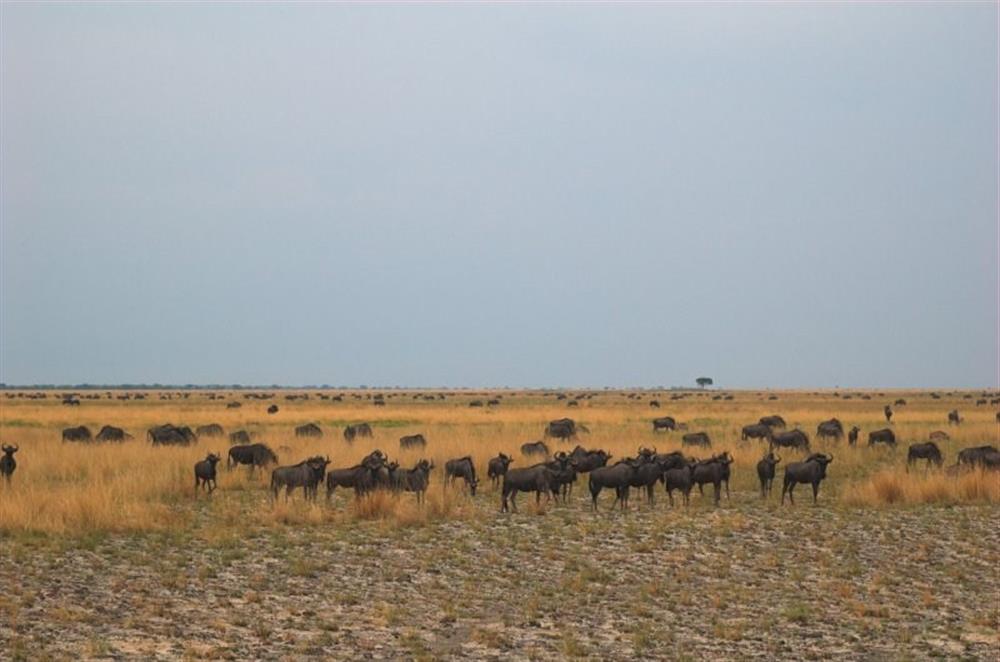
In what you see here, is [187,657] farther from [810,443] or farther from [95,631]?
[810,443]

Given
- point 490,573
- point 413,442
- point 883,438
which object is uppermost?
point 413,442

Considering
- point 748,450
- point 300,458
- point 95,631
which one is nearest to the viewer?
point 95,631

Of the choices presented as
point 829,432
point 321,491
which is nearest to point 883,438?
point 829,432

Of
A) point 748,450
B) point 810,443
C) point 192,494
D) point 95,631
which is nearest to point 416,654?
point 95,631

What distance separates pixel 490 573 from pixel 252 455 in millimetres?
15011

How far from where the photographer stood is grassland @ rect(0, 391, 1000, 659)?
12.7m

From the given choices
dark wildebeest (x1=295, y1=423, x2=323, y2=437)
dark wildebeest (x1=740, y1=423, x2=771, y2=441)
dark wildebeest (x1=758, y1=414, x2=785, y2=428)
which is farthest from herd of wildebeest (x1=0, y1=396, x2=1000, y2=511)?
dark wildebeest (x1=758, y1=414, x2=785, y2=428)

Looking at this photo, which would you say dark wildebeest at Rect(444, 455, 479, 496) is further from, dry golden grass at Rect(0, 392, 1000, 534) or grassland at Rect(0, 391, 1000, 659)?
grassland at Rect(0, 391, 1000, 659)

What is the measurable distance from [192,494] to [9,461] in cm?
560

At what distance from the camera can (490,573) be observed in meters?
16.6

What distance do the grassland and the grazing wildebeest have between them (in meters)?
1.46

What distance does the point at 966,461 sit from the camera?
29.0m

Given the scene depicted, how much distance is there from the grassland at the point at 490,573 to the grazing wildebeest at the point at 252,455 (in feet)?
4.78

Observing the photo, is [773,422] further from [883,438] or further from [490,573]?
[490,573]
